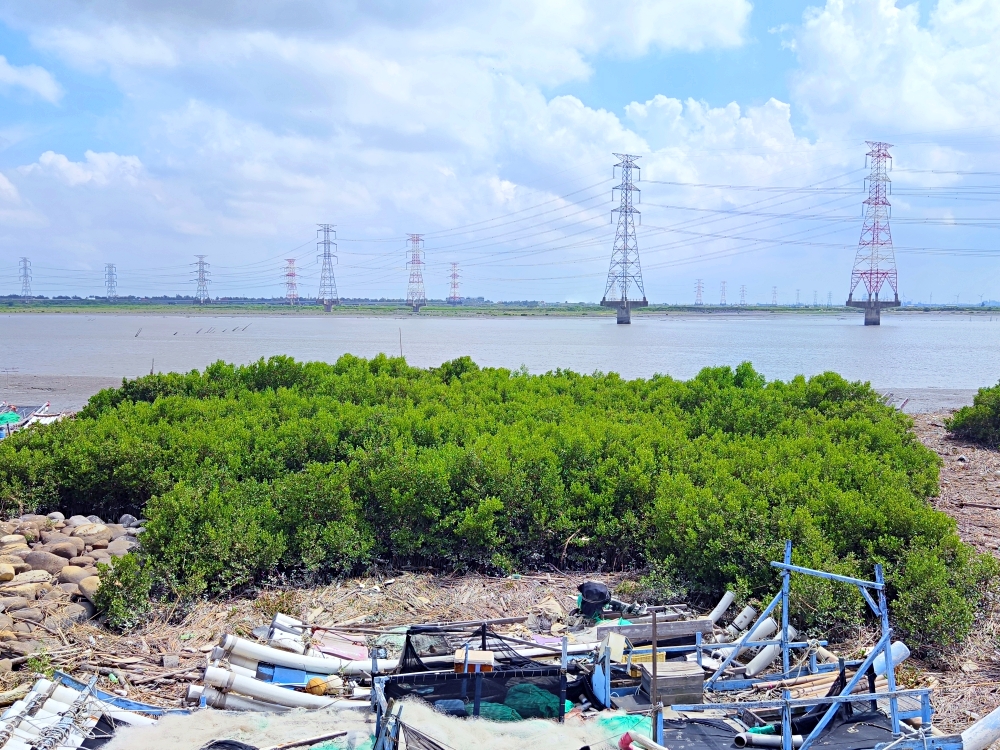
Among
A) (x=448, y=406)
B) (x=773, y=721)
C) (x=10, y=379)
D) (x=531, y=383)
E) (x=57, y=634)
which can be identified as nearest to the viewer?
(x=773, y=721)

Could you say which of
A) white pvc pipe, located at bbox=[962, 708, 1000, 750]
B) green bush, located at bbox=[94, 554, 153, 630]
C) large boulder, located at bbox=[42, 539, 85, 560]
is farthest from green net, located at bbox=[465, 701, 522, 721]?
large boulder, located at bbox=[42, 539, 85, 560]

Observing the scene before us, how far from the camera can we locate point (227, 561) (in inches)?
347

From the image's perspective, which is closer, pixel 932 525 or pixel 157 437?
pixel 932 525

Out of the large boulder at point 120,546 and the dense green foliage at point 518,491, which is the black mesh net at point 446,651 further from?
the large boulder at point 120,546

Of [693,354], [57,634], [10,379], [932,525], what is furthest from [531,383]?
[693,354]

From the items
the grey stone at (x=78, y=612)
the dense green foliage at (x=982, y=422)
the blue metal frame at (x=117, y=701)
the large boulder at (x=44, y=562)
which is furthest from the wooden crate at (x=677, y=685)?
the dense green foliage at (x=982, y=422)

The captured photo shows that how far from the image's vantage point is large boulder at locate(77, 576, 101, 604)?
27.9 ft

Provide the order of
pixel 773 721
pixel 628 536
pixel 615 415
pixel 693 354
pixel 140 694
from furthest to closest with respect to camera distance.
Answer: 1. pixel 693 354
2. pixel 615 415
3. pixel 628 536
4. pixel 140 694
5. pixel 773 721

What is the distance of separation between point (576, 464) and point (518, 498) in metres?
1.43

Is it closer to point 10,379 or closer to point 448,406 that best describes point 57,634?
point 448,406

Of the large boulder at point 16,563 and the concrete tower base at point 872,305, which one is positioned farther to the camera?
the concrete tower base at point 872,305

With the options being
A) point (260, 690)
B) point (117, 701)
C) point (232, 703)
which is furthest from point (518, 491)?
point (117, 701)

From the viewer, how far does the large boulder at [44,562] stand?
921cm

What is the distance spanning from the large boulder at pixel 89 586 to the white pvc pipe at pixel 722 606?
6266mm
